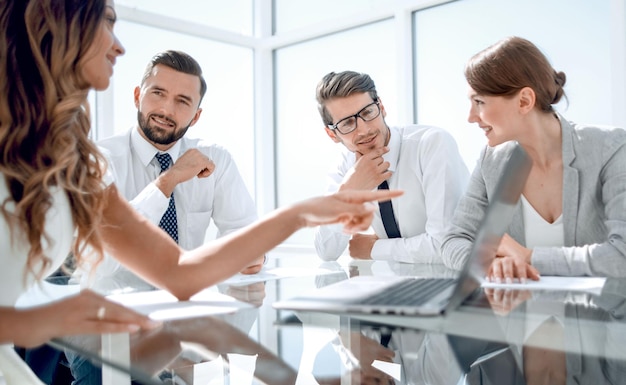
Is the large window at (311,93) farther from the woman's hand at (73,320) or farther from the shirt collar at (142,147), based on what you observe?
the woman's hand at (73,320)

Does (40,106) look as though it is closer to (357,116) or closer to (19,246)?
(19,246)

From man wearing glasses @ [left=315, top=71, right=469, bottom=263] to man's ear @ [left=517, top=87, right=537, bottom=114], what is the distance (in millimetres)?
517

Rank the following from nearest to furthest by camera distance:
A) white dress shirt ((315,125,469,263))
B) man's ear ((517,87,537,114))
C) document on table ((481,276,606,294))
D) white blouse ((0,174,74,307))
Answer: white blouse ((0,174,74,307)) → document on table ((481,276,606,294)) → man's ear ((517,87,537,114)) → white dress shirt ((315,125,469,263))

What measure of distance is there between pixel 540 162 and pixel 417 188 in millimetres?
642

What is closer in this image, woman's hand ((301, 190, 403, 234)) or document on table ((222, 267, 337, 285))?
woman's hand ((301, 190, 403, 234))

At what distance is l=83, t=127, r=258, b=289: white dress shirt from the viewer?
247 cm

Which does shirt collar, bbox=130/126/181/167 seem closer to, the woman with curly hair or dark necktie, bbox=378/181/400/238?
dark necktie, bbox=378/181/400/238

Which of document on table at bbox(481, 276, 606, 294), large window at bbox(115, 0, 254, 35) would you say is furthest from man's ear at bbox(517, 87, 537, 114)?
large window at bbox(115, 0, 254, 35)

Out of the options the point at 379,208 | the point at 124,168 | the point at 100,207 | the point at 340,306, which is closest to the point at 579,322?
the point at 340,306

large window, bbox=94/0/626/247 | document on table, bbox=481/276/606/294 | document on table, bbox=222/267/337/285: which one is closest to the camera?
document on table, bbox=481/276/606/294

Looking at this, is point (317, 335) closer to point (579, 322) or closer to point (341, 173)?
point (579, 322)

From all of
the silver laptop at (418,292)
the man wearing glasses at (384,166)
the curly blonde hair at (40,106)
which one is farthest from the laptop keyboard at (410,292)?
the man wearing glasses at (384,166)

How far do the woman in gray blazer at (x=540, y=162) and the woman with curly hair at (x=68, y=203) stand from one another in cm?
80

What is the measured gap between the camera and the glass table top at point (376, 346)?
2.51 feet
